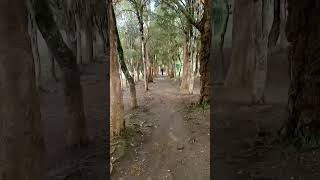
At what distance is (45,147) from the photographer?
200 centimetres

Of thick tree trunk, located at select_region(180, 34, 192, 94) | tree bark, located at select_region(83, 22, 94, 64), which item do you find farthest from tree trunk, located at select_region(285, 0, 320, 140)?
thick tree trunk, located at select_region(180, 34, 192, 94)

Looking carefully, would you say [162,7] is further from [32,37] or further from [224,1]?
[32,37]

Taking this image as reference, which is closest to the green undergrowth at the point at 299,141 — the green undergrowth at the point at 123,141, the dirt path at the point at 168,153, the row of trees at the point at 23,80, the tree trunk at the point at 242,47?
the tree trunk at the point at 242,47

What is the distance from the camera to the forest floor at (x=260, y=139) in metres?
2.10

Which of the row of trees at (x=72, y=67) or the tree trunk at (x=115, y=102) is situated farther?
the tree trunk at (x=115, y=102)

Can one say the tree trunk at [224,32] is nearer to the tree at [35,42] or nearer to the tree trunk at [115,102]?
the tree at [35,42]

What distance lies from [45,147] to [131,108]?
578 centimetres

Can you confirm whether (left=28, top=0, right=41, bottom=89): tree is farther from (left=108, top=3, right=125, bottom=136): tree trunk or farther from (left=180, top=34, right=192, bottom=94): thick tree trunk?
(left=180, top=34, right=192, bottom=94): thick tree trunk

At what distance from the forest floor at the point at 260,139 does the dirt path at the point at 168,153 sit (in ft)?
5.28

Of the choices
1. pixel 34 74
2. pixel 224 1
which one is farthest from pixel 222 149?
pixel 34 74

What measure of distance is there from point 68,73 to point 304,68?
60.0 inches

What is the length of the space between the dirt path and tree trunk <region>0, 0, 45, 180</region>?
7.93ft

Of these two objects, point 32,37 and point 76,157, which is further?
point 76,157

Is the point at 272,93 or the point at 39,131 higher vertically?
the point at 272,93
